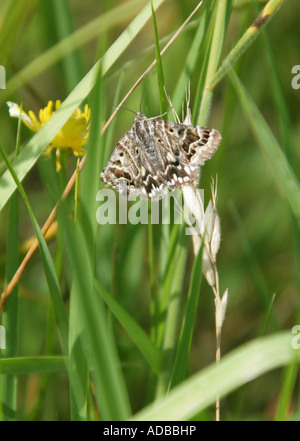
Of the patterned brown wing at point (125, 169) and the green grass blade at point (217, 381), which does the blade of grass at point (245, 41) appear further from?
the green grass blade at point (217, 381)

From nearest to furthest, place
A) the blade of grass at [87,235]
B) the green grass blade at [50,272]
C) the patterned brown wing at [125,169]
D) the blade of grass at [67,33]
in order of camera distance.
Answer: the blade of grass at [87,235] < the green grass blade at [50,272] < the patterned brown wing at [125,169] < the blade of grass at [67,33]

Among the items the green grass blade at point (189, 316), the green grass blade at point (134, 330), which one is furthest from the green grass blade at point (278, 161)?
the green grass blade at point (134, 330)

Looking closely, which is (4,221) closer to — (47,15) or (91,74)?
(47,15)

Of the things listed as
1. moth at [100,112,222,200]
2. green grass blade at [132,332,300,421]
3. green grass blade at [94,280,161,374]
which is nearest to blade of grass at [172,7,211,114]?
moth at [100,112,222,200]

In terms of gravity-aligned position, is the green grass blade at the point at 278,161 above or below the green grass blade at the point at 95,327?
above

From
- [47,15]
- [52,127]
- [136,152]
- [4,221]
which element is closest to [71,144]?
[52,127]
